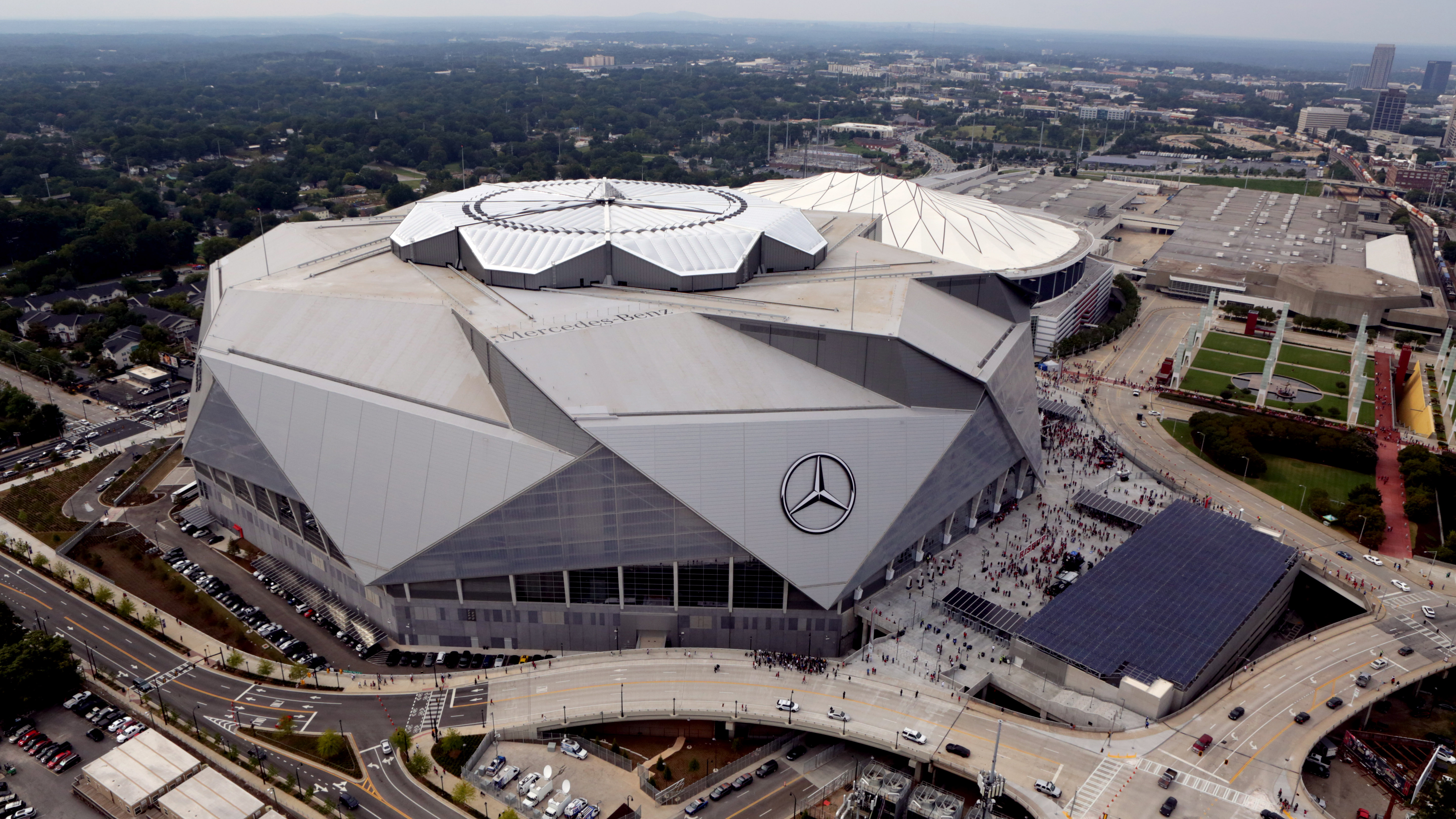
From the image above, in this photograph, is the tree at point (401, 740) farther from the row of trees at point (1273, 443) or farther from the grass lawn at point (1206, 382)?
the grass lawn at point (1206, 382)

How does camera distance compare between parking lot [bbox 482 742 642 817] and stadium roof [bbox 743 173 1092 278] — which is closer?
parking lot [bbox 482 742 642 817]

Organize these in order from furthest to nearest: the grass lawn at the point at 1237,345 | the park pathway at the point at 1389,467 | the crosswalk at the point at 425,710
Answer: the grass lawn at the point at 1237,345
the park pathway at the point at 1389,467
the crosswalk at the point at 425,710

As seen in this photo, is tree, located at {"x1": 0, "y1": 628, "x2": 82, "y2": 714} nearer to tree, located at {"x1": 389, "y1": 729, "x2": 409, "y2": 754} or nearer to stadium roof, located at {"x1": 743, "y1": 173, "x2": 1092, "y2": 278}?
tree, located at {"x1": 389, "y1": 729, "x2": 409, "y2": 754}

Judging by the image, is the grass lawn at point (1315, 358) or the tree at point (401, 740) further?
the grass lawn at point (1315, 358)

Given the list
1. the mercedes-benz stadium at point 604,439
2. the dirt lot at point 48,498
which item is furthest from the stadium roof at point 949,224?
the dirt lot at point 48,498

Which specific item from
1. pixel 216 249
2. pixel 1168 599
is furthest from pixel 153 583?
pixel 216 249

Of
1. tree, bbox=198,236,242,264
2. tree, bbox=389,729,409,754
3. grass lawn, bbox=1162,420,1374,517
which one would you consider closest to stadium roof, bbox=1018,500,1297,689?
grass lawn, bbox=1162,420,1374,517

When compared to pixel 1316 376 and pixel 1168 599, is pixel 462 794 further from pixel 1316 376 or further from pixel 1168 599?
pixel 1316 376
